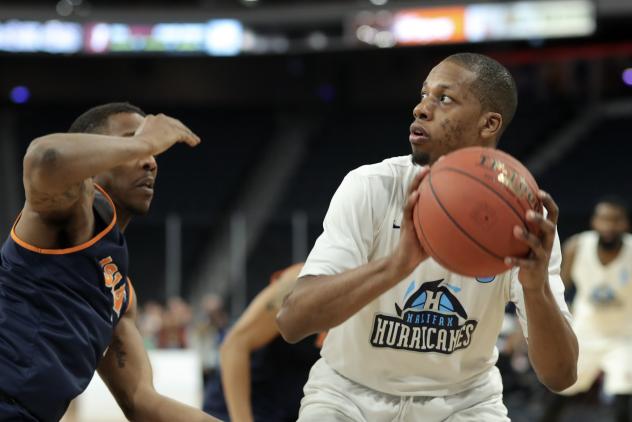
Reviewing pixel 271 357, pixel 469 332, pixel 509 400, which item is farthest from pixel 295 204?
pixel 469 332

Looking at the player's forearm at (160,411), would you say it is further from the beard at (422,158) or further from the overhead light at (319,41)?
the overhead light at (319,41)

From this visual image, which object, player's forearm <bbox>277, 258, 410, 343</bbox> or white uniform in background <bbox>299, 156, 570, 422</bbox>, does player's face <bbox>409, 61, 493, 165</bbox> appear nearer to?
white uniform in background <bbox>299, 156, 570, 422</bbox>

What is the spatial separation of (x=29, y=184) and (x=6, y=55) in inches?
814

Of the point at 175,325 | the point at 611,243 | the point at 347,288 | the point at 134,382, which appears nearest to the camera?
the point at 347,288

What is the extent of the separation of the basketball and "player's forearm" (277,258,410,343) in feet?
0.44

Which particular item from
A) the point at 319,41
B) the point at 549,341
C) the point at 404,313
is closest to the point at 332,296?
the point at 404,313

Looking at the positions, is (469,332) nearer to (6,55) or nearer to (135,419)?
(135,419)

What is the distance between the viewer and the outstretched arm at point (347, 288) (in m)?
2.59

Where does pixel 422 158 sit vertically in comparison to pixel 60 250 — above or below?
above

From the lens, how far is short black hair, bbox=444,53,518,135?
3.12 meters

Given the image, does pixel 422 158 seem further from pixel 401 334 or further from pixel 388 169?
pixel 401 334

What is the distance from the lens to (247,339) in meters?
4.25

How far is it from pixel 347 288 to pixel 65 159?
0.86 metres

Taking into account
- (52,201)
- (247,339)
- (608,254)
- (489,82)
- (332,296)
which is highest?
(489,82)
